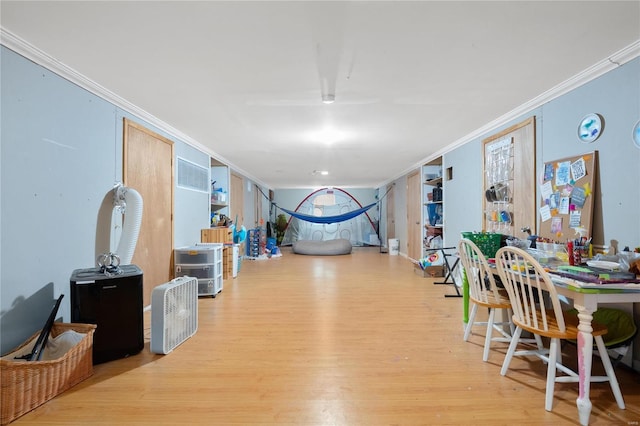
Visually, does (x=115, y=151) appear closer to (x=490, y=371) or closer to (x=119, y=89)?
(x=119, y=89)

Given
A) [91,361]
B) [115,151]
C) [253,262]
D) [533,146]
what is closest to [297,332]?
[91,361]

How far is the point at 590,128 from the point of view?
6.19 feet

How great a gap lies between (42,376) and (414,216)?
5303 mm

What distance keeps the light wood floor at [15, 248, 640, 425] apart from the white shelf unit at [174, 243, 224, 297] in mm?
683

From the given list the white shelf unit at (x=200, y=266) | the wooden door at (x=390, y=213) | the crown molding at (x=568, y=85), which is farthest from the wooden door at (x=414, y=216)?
the white shelf unit at (x=200, y=266)

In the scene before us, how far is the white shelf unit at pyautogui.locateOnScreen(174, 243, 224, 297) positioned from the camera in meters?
3.22

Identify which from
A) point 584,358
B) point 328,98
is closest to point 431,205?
point 328,98

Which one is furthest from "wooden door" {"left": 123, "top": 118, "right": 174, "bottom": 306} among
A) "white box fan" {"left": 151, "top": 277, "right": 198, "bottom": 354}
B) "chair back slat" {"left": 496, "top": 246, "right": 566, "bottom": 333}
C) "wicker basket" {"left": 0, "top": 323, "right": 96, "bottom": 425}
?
"chair back slat" {"left": 496, "top": 246, "right": 566, "bottom": 333}

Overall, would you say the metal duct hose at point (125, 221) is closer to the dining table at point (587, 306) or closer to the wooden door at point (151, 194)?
the wooden door at point (151, 194)

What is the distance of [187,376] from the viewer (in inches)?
64.9

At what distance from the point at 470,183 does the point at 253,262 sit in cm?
415

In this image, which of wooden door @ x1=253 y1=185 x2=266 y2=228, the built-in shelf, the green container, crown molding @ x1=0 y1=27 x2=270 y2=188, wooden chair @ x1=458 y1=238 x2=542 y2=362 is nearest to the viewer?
crown molding @ x1=0 y1=27 x2=270 y2=188

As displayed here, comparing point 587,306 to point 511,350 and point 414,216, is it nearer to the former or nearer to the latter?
point 511,350

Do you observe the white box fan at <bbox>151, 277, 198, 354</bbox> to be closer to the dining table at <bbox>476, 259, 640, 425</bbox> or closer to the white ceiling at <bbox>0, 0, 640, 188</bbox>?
the white ceiling at <bbox>0, 0, 640, 188</bbox>
